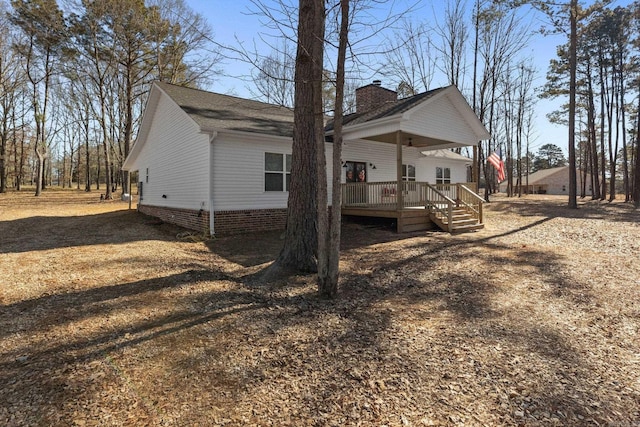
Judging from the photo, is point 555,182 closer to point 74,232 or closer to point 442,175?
point 442,175

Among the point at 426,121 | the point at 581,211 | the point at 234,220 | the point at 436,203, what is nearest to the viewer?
the point at 234,220

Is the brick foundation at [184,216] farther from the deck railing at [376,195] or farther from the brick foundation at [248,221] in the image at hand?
the deck railing at [376,195]

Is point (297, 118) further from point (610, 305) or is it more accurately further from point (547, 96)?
point (547, 96)

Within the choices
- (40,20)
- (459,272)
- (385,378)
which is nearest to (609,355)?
(385,378)

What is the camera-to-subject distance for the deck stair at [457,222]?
33.6ft

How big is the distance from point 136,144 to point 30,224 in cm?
556

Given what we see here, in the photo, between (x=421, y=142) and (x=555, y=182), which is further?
(x=555, y=182)

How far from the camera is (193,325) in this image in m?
3.69

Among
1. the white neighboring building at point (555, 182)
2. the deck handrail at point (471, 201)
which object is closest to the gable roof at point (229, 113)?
the deck handrail at point (471, 201)

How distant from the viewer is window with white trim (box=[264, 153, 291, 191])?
418 inches

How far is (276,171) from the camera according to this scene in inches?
426

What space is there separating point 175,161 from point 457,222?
32.4ft

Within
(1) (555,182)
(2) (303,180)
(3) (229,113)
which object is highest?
(1) (555,182)

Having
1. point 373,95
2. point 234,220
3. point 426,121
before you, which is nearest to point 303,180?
point 234,220
